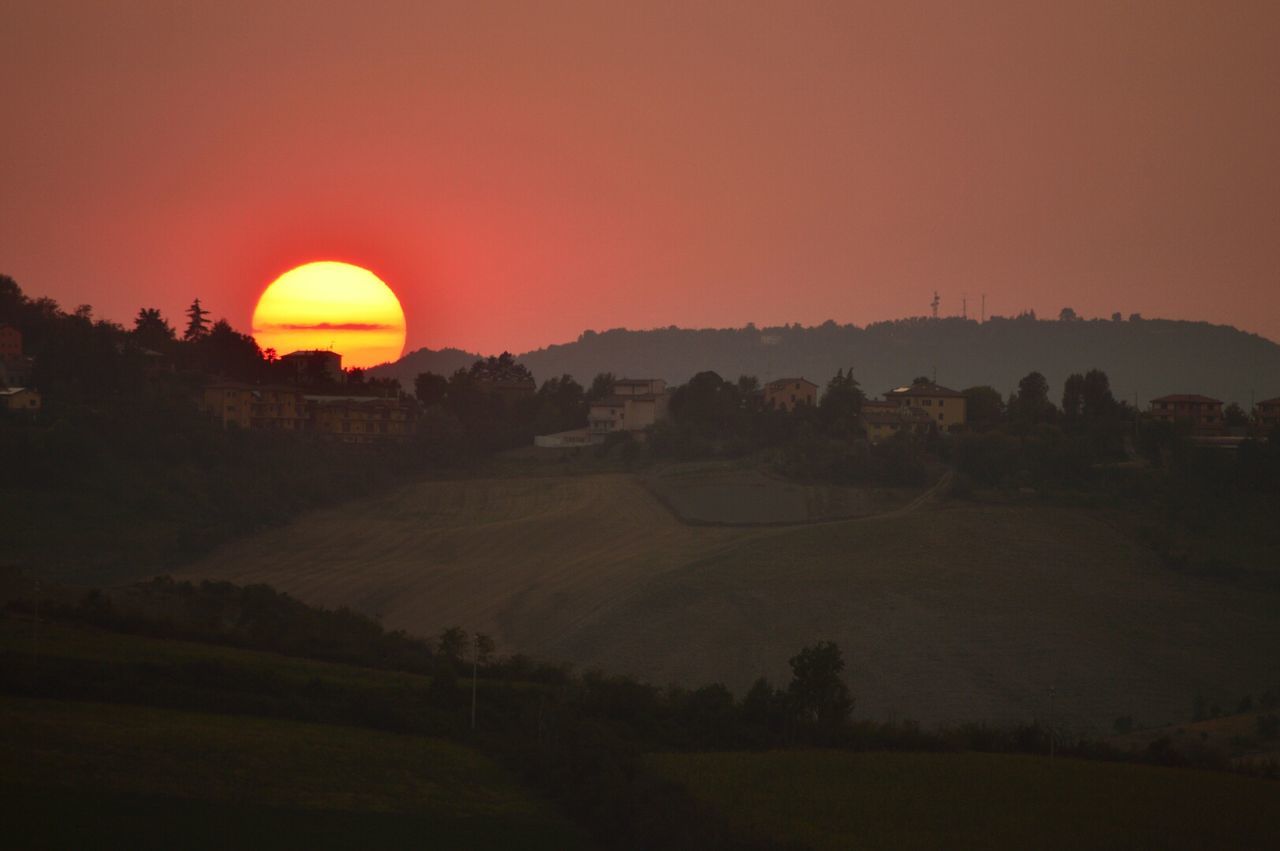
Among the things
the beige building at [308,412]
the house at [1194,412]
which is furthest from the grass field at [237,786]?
the house at [1194,412]

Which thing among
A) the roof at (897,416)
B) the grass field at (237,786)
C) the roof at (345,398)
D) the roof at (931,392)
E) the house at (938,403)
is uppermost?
the roof at (931,392)

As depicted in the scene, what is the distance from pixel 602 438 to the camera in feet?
273

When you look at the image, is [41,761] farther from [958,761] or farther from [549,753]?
[958,761]

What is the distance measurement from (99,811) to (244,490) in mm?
46618

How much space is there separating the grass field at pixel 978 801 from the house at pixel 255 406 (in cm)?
5484

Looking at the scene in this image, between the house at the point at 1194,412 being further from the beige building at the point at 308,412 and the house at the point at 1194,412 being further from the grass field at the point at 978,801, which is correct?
the grass field at the point at 978,801

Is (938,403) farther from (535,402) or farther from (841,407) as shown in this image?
(535,402)

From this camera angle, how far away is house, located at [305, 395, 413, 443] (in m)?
81.9

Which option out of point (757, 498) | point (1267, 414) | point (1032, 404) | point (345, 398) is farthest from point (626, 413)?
point (1267, 414)

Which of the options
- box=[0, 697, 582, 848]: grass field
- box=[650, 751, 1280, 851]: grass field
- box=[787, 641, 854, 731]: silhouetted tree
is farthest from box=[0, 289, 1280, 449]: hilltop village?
box=[650, 751, 1280, 851]: grass field

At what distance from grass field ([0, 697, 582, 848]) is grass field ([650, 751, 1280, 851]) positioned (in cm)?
343

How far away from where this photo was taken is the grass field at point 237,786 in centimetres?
2111

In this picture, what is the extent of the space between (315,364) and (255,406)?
14270 millimetres

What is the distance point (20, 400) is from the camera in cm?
7112
